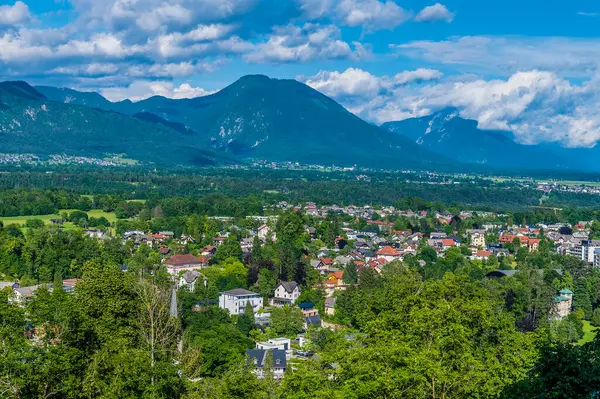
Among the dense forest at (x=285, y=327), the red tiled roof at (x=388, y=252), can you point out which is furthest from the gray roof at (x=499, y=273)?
the red tiled roof at (x=388, y=252)

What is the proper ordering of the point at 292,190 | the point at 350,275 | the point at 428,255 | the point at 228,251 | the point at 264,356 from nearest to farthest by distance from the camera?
the point at 264,356
the point at 350,275
the point at 228,251
the point at 428,255
the point at 292,190

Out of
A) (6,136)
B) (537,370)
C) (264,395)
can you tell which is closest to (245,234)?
(264,395)

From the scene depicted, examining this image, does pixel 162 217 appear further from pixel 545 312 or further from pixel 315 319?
pixel 545 312

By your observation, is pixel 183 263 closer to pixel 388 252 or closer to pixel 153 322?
pixel 388 252

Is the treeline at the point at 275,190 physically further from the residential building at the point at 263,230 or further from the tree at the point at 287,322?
the tree at the point at 287,322

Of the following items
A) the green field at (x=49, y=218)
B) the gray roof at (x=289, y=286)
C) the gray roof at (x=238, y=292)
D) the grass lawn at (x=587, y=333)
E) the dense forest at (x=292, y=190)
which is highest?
the dense forest at (x=292, y=190)

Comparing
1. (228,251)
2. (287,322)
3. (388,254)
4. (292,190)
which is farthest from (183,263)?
→ (292,190)
